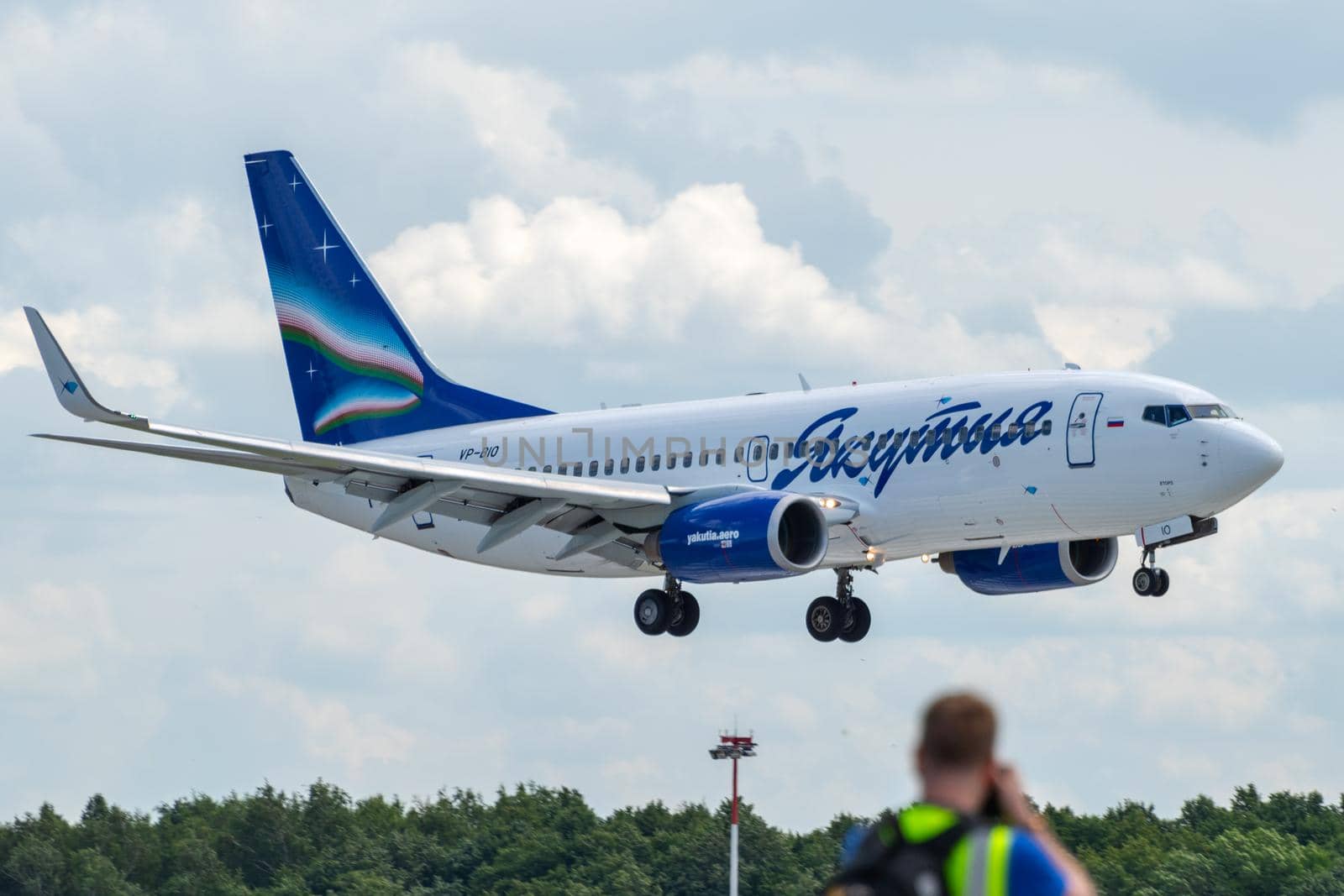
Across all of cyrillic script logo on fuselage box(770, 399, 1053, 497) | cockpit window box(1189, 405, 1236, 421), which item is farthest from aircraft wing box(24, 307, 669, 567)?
cockpit window box(1189, 405, 1236, 421)

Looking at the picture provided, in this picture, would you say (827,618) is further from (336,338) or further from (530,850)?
(530,850)

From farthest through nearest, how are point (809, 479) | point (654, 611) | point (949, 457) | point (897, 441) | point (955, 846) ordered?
1. point (654, 611)
2. point (809, 479)
3. point (897, 441)
4. point (949, 457)
5. point (955, 846)

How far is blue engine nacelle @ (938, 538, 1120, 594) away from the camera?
47.3 meters

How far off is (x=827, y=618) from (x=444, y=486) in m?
10.2

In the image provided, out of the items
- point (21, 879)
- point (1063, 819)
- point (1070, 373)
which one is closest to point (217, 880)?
point (21, 879)

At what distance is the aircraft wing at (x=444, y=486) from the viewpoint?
1522 inches

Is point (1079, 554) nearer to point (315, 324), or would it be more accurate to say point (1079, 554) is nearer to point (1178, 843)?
point (315, 324)

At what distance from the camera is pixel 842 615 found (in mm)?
47781

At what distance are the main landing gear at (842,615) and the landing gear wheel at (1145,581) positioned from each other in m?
7.32

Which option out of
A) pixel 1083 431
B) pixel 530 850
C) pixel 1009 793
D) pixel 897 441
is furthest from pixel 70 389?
pixel 530 850

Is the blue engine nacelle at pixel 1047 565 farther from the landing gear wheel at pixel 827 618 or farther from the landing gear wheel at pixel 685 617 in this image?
the landing gear wheel at pixel 685 617

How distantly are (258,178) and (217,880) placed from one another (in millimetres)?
58234

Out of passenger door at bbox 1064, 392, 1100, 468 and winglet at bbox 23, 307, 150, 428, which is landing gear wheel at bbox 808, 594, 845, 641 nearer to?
passenger door at bbox 1064, 392, 1100, 468

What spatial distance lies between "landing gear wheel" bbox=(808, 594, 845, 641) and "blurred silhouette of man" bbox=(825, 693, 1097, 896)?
40.3 meters
